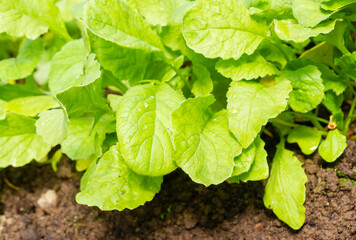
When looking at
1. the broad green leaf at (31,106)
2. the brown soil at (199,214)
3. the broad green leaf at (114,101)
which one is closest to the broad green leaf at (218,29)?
the broad green leaf at (114,101)

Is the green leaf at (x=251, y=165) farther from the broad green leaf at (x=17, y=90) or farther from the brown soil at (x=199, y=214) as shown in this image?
the broad green leaf at (x=17, y=90)

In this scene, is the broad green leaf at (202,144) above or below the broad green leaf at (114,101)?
above

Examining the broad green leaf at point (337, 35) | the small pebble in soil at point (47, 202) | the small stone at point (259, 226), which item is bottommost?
the small pebble in soil at point (47, 202)

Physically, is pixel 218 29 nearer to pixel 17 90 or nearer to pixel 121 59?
pixel 121 59

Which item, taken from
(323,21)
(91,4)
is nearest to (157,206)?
(91,4)

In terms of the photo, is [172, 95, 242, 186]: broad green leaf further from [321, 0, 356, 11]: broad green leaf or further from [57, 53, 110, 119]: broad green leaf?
[321, 0, 356, 11]: broad green leaf

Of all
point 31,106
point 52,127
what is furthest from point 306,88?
point 31,106
